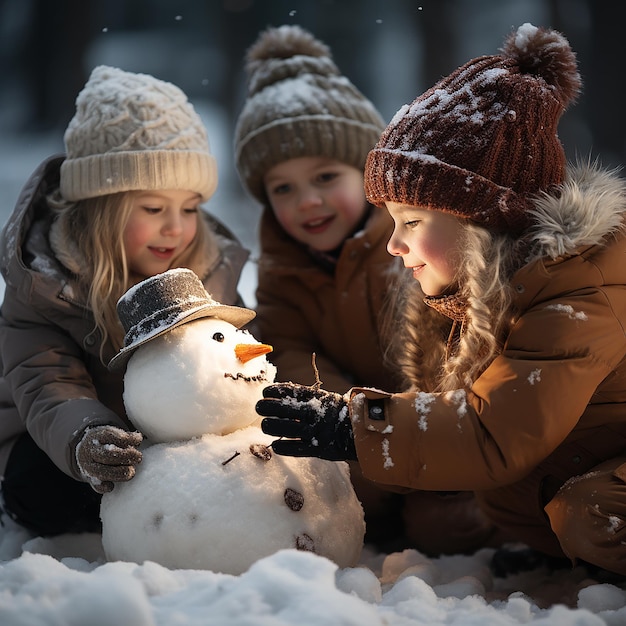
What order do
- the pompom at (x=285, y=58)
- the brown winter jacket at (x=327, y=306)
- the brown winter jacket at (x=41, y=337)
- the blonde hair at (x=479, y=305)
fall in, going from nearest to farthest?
1. the blonde hair at (x=479, y=305)
2. the brown winter jacket at (x=41, y=337)
3. the brown winter jacket at (x=327, y=306)
4. the pompom at (x=285, y=58)

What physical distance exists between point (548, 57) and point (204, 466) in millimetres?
920

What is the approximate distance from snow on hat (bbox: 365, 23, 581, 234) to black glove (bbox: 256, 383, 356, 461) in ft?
1.31

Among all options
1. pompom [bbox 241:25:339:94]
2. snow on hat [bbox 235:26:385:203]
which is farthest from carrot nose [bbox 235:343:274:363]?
pompom [bbox 241:25:339:94]

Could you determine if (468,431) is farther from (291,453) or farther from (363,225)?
(363,225)

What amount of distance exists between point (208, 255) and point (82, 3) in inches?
49.5

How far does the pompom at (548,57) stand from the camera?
1.33 meters

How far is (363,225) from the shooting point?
78.9 inches

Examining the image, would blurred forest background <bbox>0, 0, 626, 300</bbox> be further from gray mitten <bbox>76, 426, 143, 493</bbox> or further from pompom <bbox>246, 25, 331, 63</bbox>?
gray mitten <bbox>76, 426, 143, 493</bbox>

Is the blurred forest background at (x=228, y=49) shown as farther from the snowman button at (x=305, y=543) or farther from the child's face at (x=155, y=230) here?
the snowman button at (x=305, y=543)

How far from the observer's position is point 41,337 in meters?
1.60

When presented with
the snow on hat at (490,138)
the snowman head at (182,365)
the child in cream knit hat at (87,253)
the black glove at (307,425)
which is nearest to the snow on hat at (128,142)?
the child in cream knit hat at (87,253)

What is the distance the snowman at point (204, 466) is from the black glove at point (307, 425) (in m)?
0.05

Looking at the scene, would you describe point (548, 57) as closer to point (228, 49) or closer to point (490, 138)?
point (490, 138)

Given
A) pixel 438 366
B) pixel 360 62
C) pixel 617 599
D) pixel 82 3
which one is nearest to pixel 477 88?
pixel 438 366
